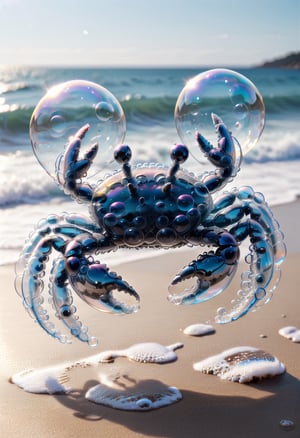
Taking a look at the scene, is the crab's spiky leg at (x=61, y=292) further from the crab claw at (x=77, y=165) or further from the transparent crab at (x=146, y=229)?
the crab claw at (x=77, y=165)

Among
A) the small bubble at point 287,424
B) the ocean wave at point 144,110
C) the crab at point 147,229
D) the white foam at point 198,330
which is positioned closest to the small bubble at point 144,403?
the crab at point 147,229

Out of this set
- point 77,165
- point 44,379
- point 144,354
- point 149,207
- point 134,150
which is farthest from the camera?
point 134,150

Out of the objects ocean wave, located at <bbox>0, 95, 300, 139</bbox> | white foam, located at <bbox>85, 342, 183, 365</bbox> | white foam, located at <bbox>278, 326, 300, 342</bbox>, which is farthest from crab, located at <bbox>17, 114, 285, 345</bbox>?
ocean wave, located at <bbox>0, 95, 300, 139</bbox>

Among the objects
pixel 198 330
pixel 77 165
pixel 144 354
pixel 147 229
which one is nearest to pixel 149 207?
pixel 147 229

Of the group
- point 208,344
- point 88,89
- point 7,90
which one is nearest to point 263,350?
point 208,344

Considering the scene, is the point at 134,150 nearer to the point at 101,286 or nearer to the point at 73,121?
the point at 73,121

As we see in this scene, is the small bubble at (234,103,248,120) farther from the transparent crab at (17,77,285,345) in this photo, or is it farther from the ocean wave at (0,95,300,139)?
the ocean wave at (0,95,300,139)
